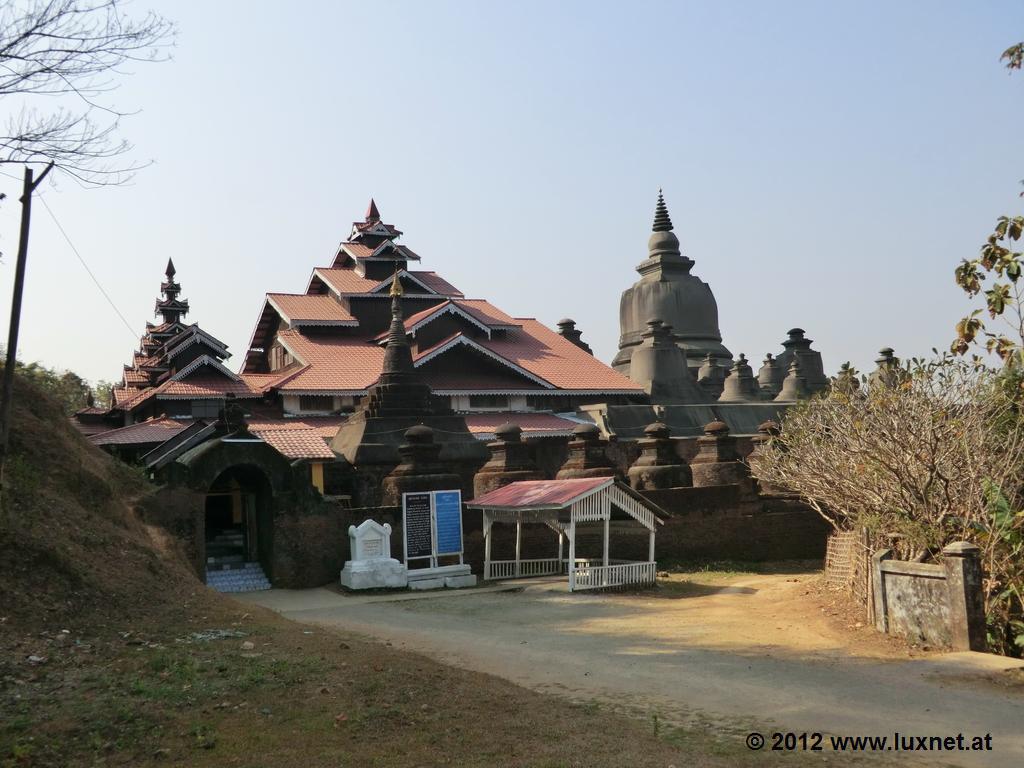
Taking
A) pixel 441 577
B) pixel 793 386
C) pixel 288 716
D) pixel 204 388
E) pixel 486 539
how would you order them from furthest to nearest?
pixel 793 386
pixel 204 388
pixel 486 539
pixel 441 577
pixel 288 716

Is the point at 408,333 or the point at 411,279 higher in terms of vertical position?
the point at 411,279

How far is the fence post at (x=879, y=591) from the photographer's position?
12695 millimetres

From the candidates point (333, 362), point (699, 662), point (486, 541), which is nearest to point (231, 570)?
point (486, 541)

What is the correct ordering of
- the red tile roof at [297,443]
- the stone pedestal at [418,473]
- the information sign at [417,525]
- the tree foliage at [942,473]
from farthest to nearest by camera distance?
the red tile roof at [297,443], the stone pedestal at [418,473], the information sign at [417,525], the tree foliage at [942,473]

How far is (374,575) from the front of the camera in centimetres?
1819


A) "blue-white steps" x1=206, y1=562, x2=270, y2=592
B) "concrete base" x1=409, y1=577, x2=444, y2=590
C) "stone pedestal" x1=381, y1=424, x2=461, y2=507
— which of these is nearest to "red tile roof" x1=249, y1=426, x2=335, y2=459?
"stone pedestal" x1=381, y1=424, x2=461, y2=507

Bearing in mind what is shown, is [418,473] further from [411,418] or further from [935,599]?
[935,599]

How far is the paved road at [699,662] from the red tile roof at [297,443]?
6.68 metres

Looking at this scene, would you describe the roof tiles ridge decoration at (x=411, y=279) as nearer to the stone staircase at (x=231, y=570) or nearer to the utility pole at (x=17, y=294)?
the stone staircase at (x=231, y=570)

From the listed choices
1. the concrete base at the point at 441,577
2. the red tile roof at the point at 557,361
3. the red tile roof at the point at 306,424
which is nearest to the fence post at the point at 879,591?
the concrete base at the point at 441,577

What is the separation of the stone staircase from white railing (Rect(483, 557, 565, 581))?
4523 millimetres

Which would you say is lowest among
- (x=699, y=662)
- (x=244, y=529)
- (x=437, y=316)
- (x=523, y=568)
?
(x=699, y=662)

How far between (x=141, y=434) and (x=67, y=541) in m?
16.0

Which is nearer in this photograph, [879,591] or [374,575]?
[879,591]
